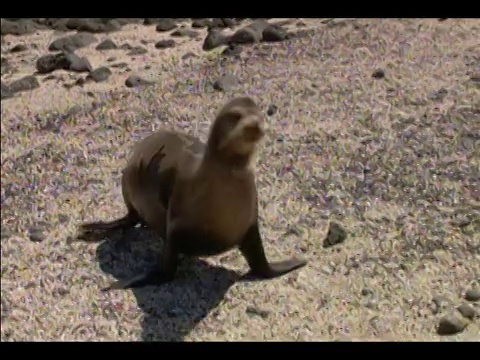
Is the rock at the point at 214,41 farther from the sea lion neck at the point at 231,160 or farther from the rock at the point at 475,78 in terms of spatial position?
the sea lion neck at the point at 231,160

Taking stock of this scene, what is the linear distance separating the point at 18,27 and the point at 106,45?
5.02 feet

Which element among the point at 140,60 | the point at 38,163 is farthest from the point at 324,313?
the point at 140,60

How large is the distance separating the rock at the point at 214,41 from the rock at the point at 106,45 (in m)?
0.87

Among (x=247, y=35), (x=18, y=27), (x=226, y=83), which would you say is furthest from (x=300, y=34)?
(x=18, y=27)

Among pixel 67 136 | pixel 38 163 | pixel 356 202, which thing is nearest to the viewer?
pixel 356 202

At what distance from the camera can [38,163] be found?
4805 mm

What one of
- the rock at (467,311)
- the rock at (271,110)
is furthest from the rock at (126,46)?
the rock at (467,311)

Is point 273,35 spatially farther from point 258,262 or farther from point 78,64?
point 258,262

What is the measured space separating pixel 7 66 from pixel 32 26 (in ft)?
4.60

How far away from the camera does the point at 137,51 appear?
705 cm

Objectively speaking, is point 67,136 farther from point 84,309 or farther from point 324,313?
point 324,313

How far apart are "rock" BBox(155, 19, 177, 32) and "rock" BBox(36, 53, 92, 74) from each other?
4.30 ft

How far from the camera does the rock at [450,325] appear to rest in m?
3.04

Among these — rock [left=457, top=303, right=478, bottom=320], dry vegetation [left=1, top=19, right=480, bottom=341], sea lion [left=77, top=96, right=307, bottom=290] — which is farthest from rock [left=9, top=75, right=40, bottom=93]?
rock [left=457, top=303, right=478, bottom=320]
